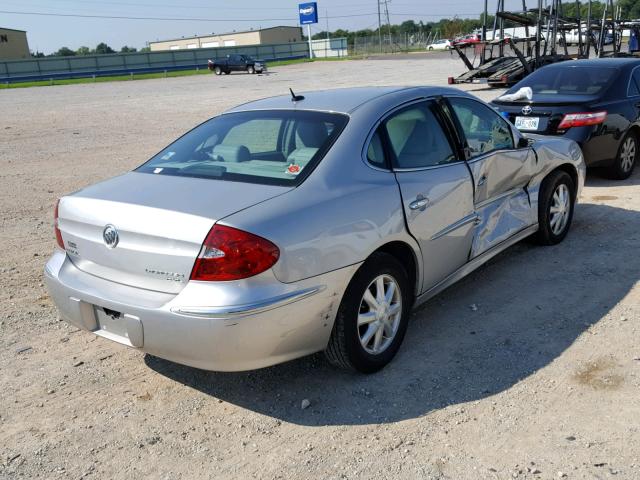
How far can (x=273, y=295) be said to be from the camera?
3.04 metres

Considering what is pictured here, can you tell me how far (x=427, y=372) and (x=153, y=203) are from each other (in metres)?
1.83

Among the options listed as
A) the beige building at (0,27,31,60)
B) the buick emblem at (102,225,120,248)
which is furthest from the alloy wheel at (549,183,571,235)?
the beige building at (0,27,31,60)

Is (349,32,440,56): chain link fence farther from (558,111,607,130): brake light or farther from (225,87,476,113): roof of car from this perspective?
(225,87,476,113): roof of car

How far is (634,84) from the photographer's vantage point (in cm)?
849

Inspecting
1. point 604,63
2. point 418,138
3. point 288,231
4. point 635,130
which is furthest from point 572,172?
point 288,231

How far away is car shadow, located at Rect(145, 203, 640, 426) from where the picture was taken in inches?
136

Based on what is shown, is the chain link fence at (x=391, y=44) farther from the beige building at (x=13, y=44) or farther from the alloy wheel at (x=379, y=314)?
the alloy wheel at (x=379, y=314)

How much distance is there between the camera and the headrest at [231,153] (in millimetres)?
3928

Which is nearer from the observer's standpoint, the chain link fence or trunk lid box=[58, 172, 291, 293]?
trunk lid box=[58, 172, 291, 293]

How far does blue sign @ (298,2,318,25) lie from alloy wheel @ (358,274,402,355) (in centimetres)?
7358

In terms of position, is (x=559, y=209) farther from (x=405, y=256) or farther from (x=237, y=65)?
(x=237, y=65)

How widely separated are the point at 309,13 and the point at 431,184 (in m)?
74.1

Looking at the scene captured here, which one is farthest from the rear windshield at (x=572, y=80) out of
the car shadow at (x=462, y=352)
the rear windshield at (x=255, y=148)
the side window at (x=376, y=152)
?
the rear windshield at (x=255, y=148)

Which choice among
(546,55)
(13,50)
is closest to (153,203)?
(546,55)
